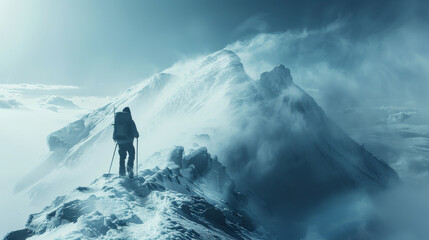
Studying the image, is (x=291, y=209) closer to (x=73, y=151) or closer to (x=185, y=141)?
(x=185, y=141)

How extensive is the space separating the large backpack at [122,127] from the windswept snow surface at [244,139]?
150 feet

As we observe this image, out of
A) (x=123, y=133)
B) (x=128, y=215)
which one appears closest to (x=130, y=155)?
(x=123, y=133)

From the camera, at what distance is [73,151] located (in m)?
154

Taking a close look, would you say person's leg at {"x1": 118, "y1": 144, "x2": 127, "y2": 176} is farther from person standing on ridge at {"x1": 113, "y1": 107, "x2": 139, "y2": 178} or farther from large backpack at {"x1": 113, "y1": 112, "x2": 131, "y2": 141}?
large backpack at {"x1": 113, "y1": 112, "x2": 131, "y2": 141}

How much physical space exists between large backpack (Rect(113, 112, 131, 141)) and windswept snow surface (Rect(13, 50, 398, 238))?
4560cm

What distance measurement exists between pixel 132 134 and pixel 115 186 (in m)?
4.17

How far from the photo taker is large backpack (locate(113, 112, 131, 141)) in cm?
2341

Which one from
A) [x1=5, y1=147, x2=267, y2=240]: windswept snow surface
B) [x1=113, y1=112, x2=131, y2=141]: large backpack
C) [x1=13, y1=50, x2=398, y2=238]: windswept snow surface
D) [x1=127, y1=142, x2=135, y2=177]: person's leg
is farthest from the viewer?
[x1=13, y1=50, x2=398, y2=238]: windswept snow surface

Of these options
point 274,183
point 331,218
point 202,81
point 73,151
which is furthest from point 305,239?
point 73,151

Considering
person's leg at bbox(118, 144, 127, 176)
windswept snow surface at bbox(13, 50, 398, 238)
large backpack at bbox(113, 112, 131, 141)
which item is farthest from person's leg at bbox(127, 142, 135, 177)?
windswept snow surface at bbox(13, 50, 398, 238)

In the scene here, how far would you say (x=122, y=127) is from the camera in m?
23.5

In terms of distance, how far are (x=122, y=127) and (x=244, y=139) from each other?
8030cm

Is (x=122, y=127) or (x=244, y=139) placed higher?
(x=244, y=139)

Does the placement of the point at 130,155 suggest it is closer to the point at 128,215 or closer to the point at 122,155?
the point at 122,155
